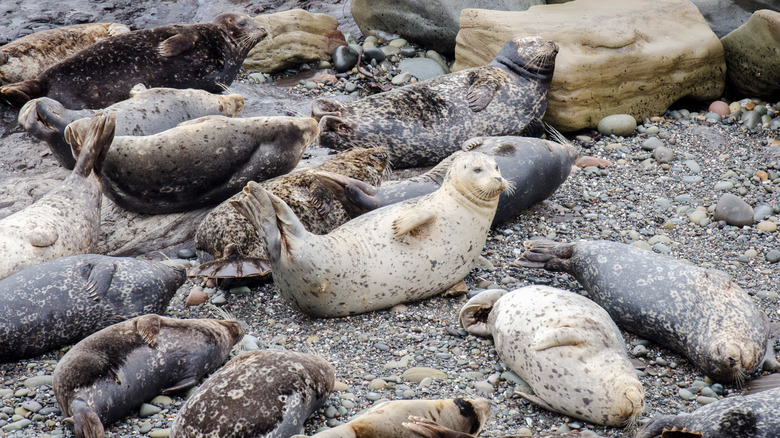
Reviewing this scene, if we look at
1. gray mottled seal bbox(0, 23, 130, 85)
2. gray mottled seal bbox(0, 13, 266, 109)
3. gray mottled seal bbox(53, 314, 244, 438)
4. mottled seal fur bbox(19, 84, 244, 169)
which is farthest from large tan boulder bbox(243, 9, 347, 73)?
gray mottled seal bbox(53, 314, 244, 438)

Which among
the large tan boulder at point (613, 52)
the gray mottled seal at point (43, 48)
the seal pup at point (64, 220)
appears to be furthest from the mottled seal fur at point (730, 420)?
the gray mottled seal at point (43, 48)

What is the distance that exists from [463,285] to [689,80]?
4393 mm

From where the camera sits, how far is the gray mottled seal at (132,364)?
159 inches

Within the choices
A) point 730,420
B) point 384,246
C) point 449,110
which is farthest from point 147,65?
point 730,420

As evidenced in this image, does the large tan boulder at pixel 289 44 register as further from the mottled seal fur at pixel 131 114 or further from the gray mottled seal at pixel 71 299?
the gray mottled seal at pixel 71 299

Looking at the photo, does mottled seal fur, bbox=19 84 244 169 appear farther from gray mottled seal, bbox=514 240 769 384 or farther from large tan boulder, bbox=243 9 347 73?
gray mottled seal, bbox=514 240 769 384

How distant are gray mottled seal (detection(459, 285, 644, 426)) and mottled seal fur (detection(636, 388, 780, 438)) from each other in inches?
6.5

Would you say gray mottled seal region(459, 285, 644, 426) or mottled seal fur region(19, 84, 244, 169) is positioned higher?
mottled seal fur region(19, 84, 244, 169)

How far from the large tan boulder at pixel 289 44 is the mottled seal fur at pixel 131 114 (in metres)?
2.46

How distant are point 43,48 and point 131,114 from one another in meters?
2.99

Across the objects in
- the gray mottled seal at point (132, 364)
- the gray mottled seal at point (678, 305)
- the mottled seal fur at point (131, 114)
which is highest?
the mottled seal fur at point (131, 114)

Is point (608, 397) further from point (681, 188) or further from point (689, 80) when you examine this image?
point (689, 80)

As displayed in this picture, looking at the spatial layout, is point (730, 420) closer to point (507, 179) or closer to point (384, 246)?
point (384, 246)

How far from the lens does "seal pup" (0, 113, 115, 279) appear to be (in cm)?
536
